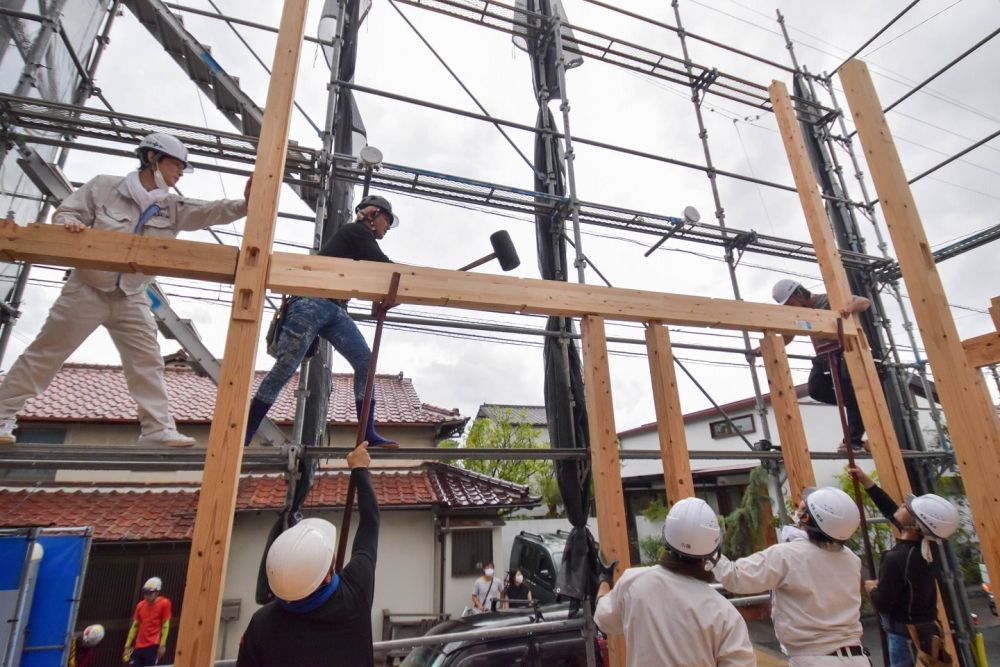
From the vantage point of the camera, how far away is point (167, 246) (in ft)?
6.33

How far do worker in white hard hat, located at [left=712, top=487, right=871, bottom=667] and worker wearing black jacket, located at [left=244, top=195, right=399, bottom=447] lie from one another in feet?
6.69

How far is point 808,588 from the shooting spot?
2256 mm

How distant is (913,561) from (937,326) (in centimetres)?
161

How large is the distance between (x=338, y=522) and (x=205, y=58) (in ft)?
22.4

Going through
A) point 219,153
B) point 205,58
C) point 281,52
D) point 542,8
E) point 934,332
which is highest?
point 542,8

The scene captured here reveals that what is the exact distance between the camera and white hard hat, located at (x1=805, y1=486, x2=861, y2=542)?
2287 millimetres

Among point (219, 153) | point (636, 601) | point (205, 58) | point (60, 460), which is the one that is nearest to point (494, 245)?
point (636, 601)

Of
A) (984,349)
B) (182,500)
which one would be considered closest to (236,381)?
(984,349)

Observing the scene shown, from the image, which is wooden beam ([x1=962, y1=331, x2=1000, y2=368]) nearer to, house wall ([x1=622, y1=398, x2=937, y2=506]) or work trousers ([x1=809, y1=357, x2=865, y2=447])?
work trousers ([x1=809, y1=357, x2=865, y2=447])

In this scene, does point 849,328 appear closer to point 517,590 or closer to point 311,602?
point 311,602

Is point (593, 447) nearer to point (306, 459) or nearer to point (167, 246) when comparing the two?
point (306, 459)

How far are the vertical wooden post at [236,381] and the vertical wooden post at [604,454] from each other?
5.43 ft

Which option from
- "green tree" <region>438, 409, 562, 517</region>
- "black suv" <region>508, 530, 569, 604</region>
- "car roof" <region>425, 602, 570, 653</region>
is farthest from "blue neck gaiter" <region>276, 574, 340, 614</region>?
"green tree" <region>438, 409, 562, 517</region>

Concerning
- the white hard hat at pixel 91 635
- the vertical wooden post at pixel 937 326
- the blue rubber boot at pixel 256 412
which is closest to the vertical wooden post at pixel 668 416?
the vertical wooden post at pixel 937 326
